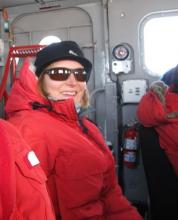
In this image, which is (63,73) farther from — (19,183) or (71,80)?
(19,183)

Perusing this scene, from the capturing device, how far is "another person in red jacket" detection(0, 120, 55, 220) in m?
0.78

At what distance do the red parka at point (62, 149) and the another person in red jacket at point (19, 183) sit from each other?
0.55 meters

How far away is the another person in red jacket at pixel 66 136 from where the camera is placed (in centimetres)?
154

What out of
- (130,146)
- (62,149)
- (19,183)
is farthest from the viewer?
(130,146)

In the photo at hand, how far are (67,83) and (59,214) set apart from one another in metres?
0.70

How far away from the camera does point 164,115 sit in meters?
2.64

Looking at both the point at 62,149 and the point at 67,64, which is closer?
the point at 62,149

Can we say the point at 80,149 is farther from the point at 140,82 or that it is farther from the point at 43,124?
the point at 140,82

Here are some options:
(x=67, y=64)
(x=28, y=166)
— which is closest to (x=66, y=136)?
(x=67, y=64)

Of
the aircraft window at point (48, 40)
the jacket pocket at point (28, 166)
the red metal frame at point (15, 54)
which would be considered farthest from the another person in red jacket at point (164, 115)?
the jacket pocket at point (28, 166)

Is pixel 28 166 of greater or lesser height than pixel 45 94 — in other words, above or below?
below

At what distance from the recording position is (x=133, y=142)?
11.8 ft

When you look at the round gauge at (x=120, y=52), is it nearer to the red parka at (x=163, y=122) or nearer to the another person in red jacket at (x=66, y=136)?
the red parka at (x=163, y=122)

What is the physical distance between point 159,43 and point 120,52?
444mm
